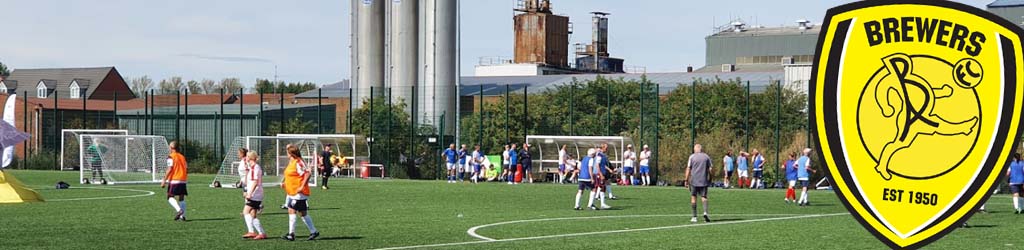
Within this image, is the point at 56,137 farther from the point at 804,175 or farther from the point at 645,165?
the point at 804,175

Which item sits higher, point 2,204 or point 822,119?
point 822,119

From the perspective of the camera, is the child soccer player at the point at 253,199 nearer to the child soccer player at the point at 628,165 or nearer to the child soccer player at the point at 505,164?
the child soccer player at the point at 628,165

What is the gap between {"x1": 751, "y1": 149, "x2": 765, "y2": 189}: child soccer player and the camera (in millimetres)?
47000

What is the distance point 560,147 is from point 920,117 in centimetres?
5327

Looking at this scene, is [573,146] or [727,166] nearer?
[727,166]

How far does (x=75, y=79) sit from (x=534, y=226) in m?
103

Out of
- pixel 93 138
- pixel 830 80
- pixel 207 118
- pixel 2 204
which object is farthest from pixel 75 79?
pixel 830 80

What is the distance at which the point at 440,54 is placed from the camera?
225 feet

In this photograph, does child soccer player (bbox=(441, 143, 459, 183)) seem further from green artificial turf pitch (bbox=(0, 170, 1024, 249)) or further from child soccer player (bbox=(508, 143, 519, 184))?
green artificial turf pitch (bbox=(0, 170, 1024, 249))

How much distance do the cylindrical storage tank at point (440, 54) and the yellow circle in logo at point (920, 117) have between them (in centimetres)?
6360

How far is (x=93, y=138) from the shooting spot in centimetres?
4559

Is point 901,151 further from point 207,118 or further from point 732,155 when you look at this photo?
point 207,118

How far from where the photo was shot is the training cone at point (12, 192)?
30422mm

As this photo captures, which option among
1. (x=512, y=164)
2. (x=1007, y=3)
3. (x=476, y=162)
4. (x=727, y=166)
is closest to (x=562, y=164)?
(x=512, y=164)
